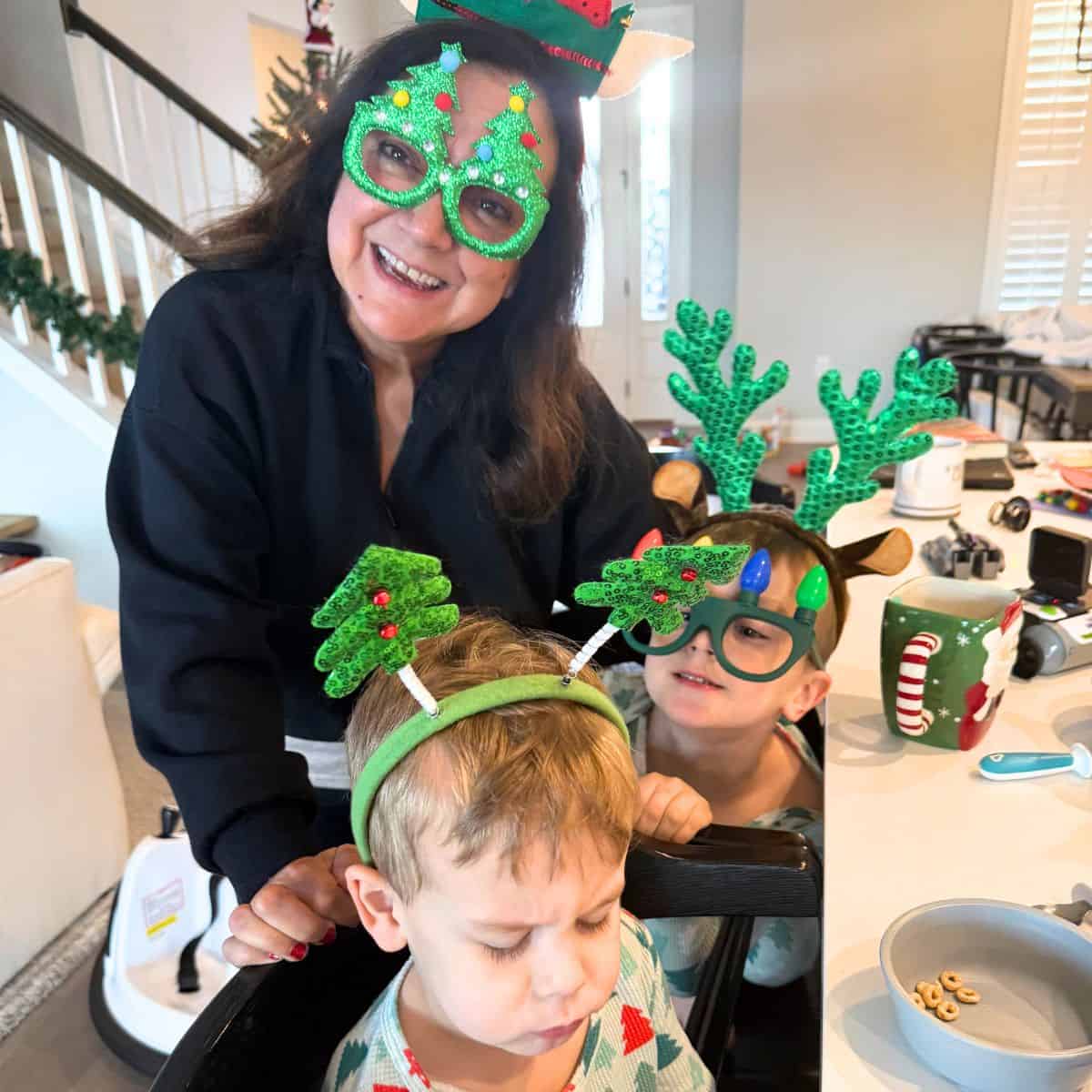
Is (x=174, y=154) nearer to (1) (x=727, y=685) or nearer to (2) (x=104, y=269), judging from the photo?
(2) (x=104, y=269)

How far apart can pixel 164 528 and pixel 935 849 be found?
2.41ft

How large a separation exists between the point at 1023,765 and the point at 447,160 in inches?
30.5

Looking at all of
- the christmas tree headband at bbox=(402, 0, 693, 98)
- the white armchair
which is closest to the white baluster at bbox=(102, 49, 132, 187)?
the white armchair

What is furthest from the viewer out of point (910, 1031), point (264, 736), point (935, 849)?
point (264, 736)

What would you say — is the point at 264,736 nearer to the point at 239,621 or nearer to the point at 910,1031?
the point at 239,621

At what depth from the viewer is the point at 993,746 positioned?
0.91 m

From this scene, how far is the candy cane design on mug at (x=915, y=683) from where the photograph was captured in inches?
34.9

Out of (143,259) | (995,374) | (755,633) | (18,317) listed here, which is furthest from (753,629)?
(995,374)

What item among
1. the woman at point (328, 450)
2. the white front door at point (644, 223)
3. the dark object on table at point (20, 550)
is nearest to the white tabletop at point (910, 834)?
the woman at point (328, 450)

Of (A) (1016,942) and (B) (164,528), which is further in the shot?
(B) (164,528)

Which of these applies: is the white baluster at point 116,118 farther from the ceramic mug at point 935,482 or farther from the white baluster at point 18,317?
the ceramic mug at point 935,482

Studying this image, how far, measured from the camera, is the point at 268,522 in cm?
99

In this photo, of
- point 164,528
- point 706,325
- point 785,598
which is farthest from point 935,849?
point 164,528

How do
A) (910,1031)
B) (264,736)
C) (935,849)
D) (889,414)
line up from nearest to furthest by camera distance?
1. (910,1031)
2. (935,849)
3. (264,736)
4. (889,414)
